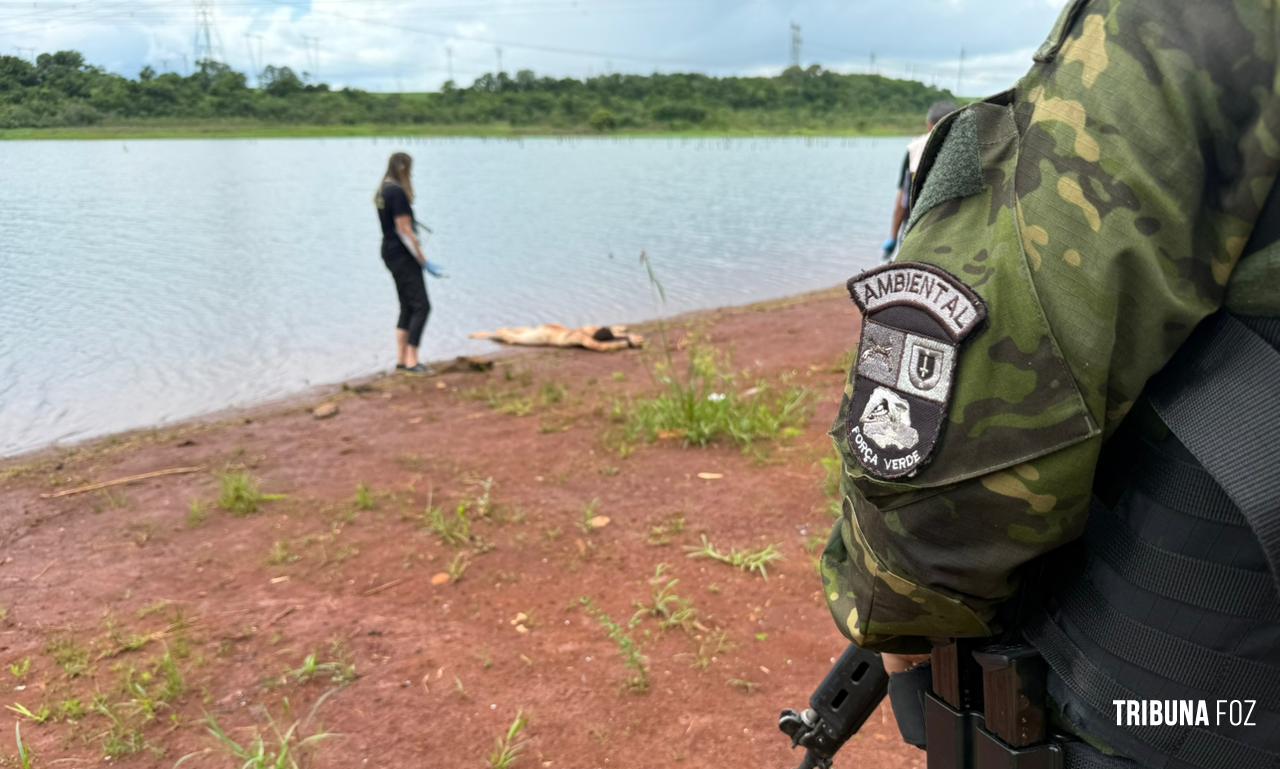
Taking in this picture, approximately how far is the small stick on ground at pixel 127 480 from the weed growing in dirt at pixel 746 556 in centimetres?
311

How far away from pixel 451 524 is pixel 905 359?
304cm

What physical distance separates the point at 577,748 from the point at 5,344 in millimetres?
6340

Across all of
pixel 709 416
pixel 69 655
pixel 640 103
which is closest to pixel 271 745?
pixel 69 655

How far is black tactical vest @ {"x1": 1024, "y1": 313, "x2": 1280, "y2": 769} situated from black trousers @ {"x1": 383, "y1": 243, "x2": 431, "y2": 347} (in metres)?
6.42

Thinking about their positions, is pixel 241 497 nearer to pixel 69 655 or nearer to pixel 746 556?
pixel 69 655

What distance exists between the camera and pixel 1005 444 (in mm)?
923

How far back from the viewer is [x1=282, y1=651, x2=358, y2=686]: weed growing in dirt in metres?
2.70

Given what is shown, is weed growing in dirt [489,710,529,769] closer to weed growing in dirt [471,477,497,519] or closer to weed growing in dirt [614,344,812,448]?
weed growing in dirt [471,477,497,519]

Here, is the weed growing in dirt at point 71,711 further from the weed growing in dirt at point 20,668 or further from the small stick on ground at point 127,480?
the small stick on ground at point 127,480

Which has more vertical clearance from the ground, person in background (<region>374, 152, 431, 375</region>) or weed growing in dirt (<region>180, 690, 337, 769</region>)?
person in background (<region>374, 152, 431, 375</region>)

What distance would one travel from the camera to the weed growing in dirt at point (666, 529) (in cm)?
360

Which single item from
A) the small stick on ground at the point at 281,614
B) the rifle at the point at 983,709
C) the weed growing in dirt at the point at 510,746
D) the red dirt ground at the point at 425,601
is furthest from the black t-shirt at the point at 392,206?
the rifle at the point at 983,709

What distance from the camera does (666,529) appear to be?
369 centimetres

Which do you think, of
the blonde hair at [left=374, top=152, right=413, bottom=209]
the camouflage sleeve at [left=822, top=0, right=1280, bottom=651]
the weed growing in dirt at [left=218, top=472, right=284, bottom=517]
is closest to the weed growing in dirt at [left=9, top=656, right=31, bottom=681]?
the weed growing in dirt at [left=218, top=472, right=284, bottom=517]
